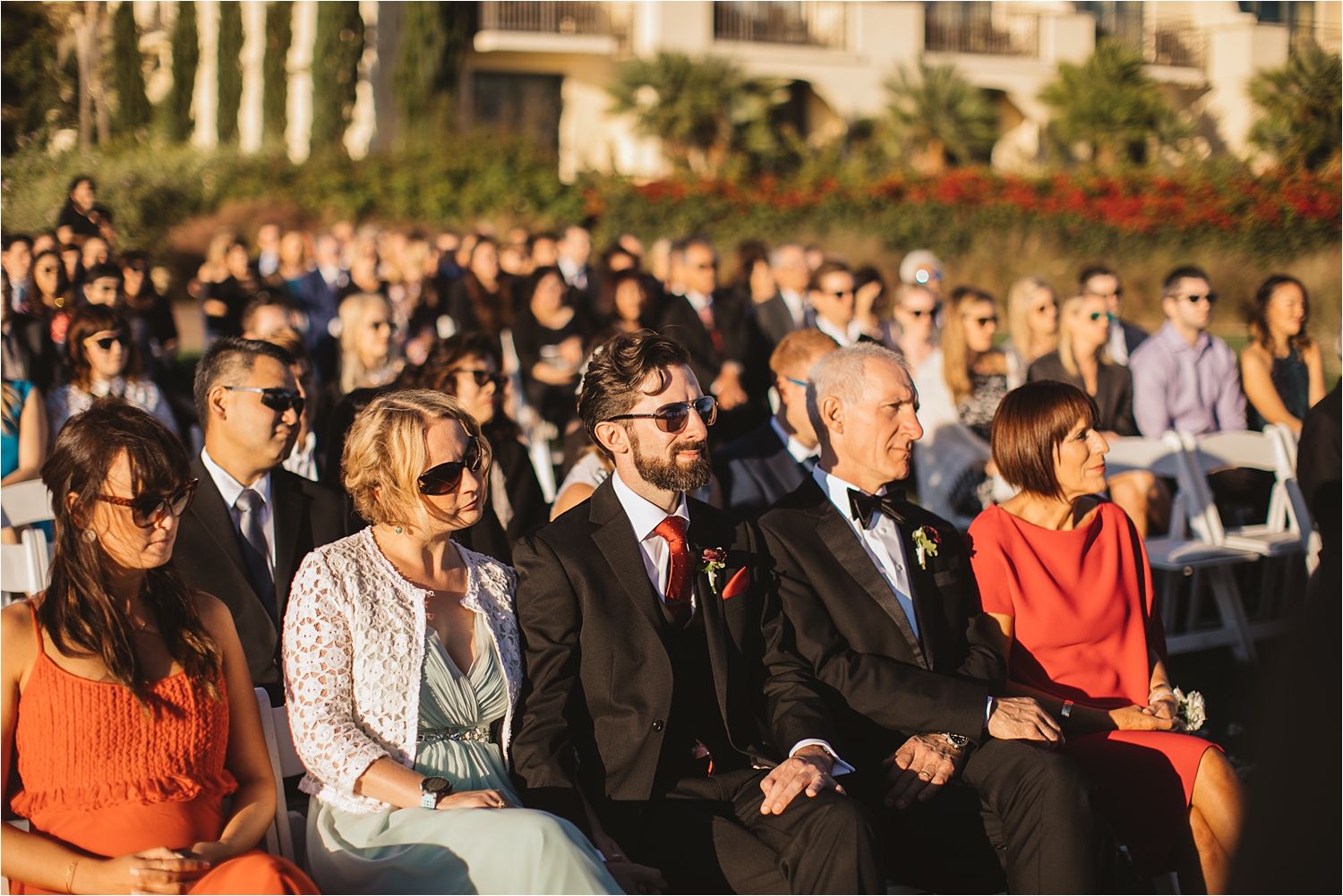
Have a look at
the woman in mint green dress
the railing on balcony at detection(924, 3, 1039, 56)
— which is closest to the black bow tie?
the woman in mint green dress

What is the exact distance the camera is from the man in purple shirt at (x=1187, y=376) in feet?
24.8

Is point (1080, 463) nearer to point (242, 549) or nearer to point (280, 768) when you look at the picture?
point (280, 768)

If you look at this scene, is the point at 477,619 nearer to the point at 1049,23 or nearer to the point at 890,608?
the point at 890,608

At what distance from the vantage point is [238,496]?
4227mm

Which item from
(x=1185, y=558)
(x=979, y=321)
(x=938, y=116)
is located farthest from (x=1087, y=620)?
(x=938, y=116)

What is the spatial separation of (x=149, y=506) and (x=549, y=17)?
31.2 metres

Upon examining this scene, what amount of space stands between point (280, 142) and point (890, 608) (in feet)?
94.4

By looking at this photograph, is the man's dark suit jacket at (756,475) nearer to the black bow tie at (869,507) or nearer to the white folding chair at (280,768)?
the black bow tie at (869,507)

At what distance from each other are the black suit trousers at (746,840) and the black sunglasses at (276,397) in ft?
6.44

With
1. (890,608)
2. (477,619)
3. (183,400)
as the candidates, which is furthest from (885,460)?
(183,400)

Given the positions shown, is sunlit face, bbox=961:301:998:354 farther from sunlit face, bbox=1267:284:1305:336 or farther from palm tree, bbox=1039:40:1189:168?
palm tree, bbox=1039:40:1189:168

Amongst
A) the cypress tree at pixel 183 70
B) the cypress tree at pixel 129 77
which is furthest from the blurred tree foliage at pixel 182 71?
the cypress tree at pixel 129 77

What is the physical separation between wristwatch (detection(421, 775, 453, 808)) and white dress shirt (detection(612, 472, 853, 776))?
0.80 m

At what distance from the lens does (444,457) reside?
330 cm
